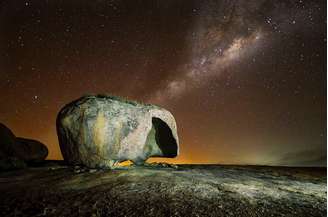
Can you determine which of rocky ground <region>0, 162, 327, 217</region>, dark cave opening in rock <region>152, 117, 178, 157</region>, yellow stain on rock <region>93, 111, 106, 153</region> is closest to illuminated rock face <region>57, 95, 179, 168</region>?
yellow stain on rock <region>93, 111, 106, 153</region>

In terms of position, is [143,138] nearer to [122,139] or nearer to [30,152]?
[122,139]

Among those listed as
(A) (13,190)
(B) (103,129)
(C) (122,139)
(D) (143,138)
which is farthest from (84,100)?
(A) (13,190)

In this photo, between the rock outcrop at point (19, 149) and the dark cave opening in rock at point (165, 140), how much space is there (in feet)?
16.4

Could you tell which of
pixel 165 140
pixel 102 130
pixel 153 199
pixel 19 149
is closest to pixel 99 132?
pixel 102 130

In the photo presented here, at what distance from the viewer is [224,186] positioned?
4.21m

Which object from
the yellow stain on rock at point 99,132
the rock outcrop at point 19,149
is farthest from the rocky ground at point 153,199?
the rock outcrop at point 19,149

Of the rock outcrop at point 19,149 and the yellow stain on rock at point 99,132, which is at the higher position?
the yellow stain on rock at point 99,132

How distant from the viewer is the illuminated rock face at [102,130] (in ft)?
20.9

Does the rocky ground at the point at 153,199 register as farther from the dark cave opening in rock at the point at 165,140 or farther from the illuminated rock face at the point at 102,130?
the dark cave opening in rock at the point at 165,140

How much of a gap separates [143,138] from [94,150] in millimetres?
1704

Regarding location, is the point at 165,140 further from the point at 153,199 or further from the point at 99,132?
the point at 153,199

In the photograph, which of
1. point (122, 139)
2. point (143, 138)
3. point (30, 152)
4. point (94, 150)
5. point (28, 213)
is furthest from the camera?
point (30, 152)

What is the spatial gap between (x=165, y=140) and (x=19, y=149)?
596 cm

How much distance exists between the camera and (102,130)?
6.41 metres
